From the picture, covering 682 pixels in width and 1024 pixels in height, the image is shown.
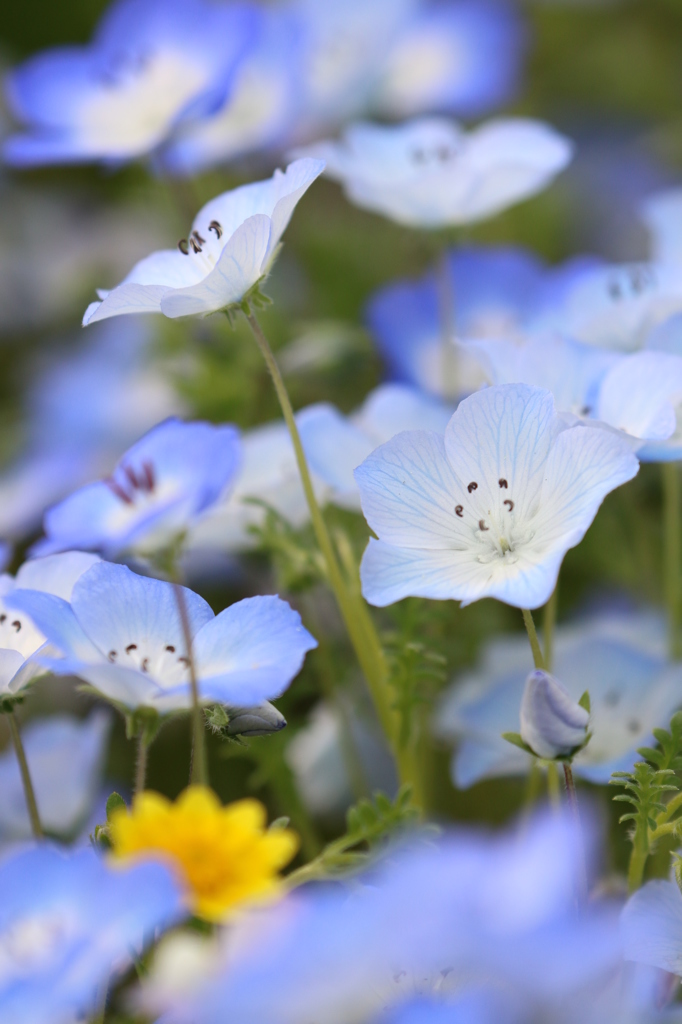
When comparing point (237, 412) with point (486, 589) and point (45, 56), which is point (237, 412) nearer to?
point (45, 56)

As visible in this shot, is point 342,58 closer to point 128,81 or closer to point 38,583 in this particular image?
point 128,81

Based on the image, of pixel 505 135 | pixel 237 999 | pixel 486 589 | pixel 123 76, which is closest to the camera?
pixel 237 999

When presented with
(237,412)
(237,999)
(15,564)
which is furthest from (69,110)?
(237,999)

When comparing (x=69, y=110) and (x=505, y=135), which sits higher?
(x=69, y=110)

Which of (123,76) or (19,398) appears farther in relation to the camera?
(19,398)

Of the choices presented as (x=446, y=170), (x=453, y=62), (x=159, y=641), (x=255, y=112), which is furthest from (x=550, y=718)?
(x=453, y=62)

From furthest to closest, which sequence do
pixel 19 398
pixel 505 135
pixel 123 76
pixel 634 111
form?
pixel 634 111 < pixel 19 398 < pixel 123 76 < pixel 505 135

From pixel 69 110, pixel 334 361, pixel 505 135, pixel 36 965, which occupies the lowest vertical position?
pixel 36 965
